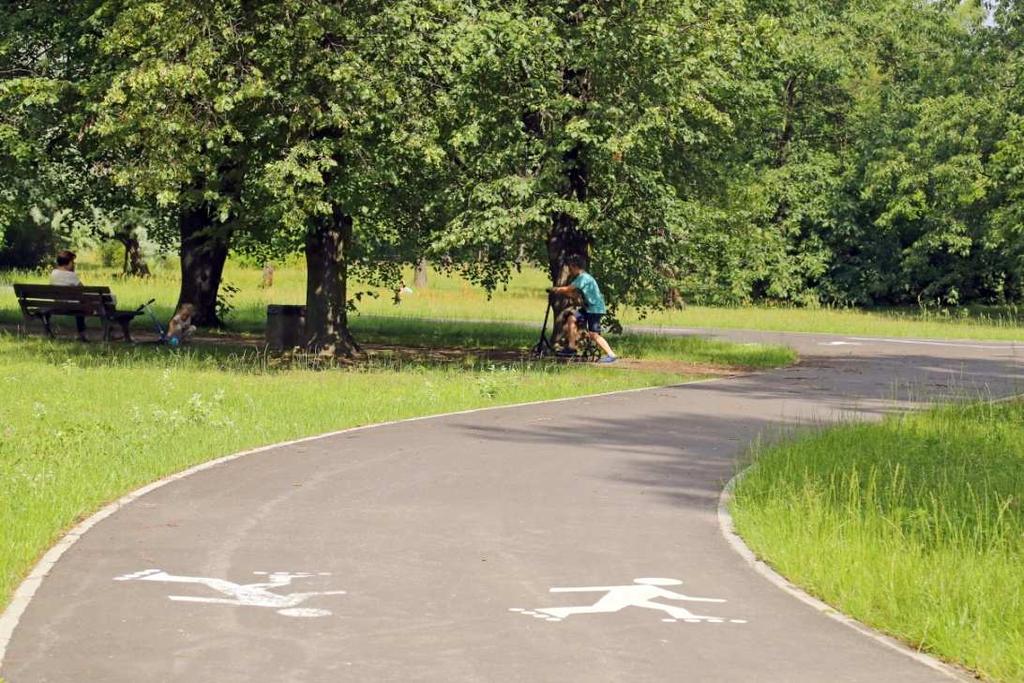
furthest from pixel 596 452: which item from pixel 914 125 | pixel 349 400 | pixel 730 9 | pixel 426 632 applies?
pixel 914 125

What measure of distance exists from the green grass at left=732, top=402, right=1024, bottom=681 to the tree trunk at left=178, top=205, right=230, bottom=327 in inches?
724

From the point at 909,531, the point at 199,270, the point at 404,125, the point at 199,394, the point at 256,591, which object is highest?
the point at 404,125

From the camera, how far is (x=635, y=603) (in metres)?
8.12

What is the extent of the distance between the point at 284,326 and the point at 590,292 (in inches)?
184

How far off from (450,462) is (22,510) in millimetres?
3999

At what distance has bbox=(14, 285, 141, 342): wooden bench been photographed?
26734mm

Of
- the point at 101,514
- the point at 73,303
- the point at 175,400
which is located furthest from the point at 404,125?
the point at 101,514

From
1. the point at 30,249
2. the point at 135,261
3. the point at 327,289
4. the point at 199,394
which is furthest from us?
the point at 30,249

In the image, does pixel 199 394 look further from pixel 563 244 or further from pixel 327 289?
pixel 563 244

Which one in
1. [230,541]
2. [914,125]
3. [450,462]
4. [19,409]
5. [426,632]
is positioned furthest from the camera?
[914,125]

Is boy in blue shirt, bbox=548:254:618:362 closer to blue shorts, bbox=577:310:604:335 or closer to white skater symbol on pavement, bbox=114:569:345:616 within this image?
blue shorts, bbox=577:310:604:335

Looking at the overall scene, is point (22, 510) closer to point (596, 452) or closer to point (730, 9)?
point (596, 452)

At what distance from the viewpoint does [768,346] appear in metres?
31.9

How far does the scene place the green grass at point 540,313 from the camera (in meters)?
40.6
